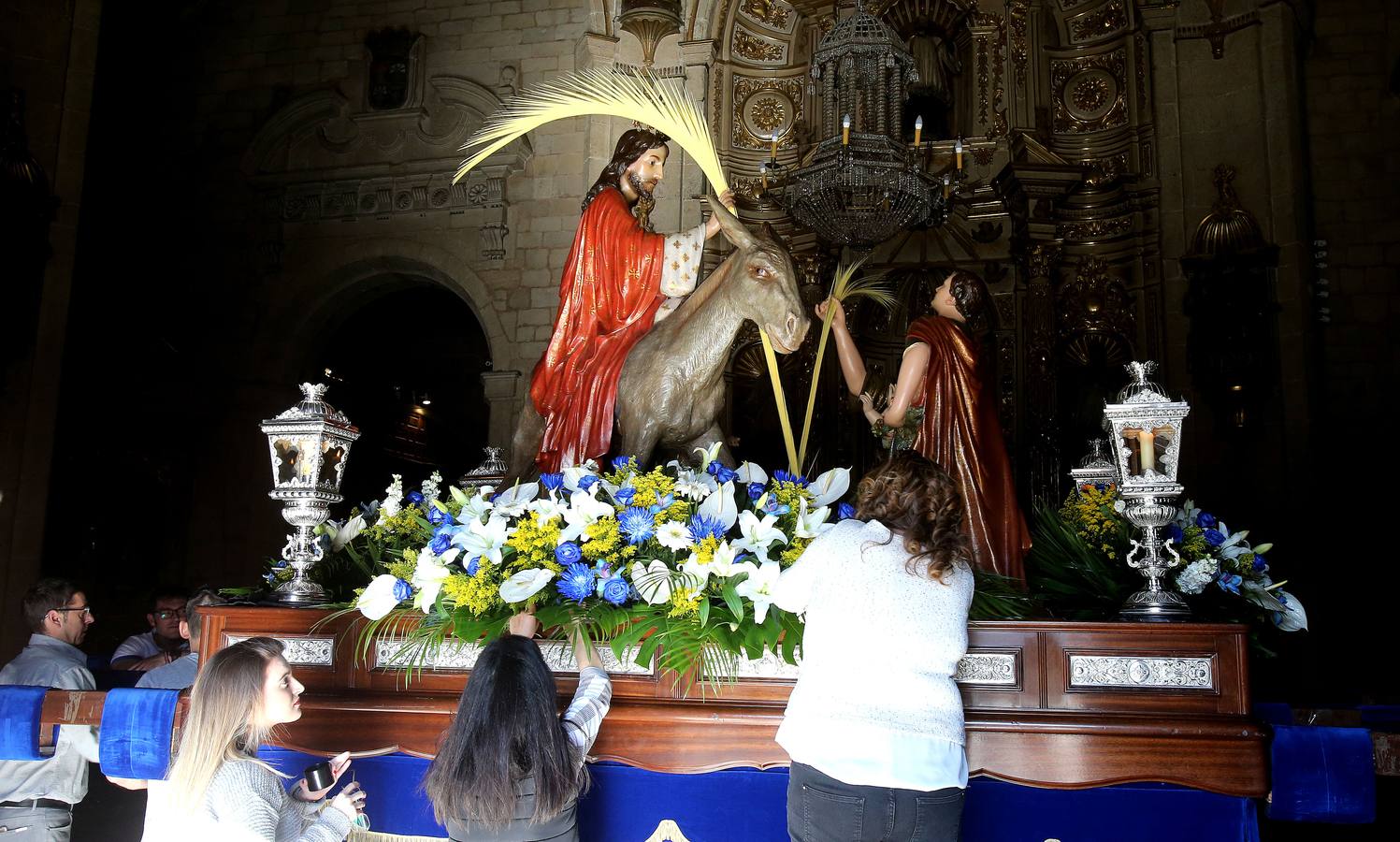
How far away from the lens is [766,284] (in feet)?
13.1

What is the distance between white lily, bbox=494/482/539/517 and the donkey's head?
3.52 ft

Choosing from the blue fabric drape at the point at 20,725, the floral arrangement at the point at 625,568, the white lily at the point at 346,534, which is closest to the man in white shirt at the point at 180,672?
the white lily at the point at 346,534

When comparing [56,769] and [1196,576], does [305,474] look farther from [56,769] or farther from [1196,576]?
[1196,576]

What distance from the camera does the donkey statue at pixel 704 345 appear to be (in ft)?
13.1

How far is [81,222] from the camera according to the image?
1070cm

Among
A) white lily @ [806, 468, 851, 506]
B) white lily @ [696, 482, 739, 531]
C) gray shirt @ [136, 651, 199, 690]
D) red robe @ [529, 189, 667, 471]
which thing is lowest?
gray shirt @ [136, 651, 199, 690]

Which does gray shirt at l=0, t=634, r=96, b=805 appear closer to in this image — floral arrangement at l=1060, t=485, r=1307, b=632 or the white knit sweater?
the white knit sweater

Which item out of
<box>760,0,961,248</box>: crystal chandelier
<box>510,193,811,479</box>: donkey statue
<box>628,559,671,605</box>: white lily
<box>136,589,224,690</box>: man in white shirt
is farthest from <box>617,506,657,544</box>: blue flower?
<box>760,0,961,248</box>: crystal chandelier

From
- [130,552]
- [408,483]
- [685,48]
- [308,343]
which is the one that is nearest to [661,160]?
[685,48]

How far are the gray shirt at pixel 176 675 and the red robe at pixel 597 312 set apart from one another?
1530 millimetres

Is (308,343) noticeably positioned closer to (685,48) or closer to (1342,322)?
(685,48)

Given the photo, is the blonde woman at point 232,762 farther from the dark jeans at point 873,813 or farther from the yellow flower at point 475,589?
the dark jeans at point 873,813

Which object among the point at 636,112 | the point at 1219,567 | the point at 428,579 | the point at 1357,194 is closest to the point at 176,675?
the point at 428,579

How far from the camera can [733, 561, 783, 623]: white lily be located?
2928 millimetres
